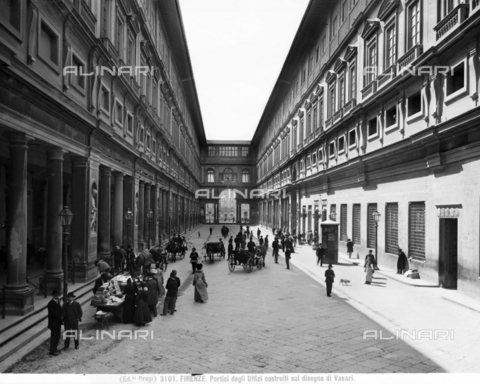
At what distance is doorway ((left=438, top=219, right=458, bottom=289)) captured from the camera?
1580 cm

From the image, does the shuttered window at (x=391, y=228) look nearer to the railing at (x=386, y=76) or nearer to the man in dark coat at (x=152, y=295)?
the railing at (x=386, y=76)

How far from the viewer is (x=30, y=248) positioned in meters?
19.9

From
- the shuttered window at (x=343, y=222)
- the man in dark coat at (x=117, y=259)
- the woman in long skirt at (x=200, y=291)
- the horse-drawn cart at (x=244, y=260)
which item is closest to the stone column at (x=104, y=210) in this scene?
the man in dark coat at (x=117, y=259)

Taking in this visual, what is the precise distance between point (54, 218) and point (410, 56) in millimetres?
16174

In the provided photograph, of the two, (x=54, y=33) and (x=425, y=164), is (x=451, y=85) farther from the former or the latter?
(x=54, y=33)

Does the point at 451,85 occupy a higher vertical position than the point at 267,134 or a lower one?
lower

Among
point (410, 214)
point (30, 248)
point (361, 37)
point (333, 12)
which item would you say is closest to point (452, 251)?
point (410, 214)

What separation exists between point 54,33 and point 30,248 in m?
11.3

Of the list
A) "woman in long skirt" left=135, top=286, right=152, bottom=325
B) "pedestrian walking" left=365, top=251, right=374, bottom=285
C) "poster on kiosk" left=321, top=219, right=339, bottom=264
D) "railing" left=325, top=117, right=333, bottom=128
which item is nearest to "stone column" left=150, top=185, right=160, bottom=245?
"poster on kiosk" left=321, top=219, right=339, bottom=264

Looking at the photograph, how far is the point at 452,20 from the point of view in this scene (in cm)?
1491

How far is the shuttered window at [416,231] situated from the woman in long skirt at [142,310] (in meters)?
12.5

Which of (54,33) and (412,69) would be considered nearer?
(54,33)

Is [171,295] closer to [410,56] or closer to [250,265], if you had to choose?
[250,265]

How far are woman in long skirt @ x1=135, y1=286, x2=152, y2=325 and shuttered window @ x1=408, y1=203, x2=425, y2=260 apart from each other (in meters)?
12.5
